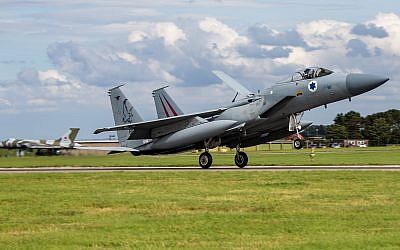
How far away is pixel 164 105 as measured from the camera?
105 ft

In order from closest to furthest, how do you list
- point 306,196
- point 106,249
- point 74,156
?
point 106,249
point 306,196
point 74,156

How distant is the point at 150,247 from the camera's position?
30.9ft

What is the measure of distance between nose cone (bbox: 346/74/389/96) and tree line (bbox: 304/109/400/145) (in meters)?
98.0

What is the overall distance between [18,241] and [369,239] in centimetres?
453

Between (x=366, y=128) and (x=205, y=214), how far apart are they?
122163mm

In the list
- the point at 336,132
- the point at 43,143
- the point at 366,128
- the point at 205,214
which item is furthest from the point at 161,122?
the point at 366,128

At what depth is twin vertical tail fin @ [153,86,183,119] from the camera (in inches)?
1261

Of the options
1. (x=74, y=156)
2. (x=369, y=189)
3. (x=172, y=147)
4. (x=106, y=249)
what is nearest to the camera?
(x=106, y=249)

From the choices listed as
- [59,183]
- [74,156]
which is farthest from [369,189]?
[74,156]

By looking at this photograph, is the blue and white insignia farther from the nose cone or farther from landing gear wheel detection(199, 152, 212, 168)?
landing gear wheel detection(199, 152, 212, 168)

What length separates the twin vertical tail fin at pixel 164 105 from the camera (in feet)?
105

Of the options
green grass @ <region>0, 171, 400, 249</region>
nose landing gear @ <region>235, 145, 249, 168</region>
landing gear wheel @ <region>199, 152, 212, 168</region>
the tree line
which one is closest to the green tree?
the tree line

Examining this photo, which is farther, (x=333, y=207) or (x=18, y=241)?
(x=333, y=207)

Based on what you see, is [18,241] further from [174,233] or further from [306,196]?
[306,196]
